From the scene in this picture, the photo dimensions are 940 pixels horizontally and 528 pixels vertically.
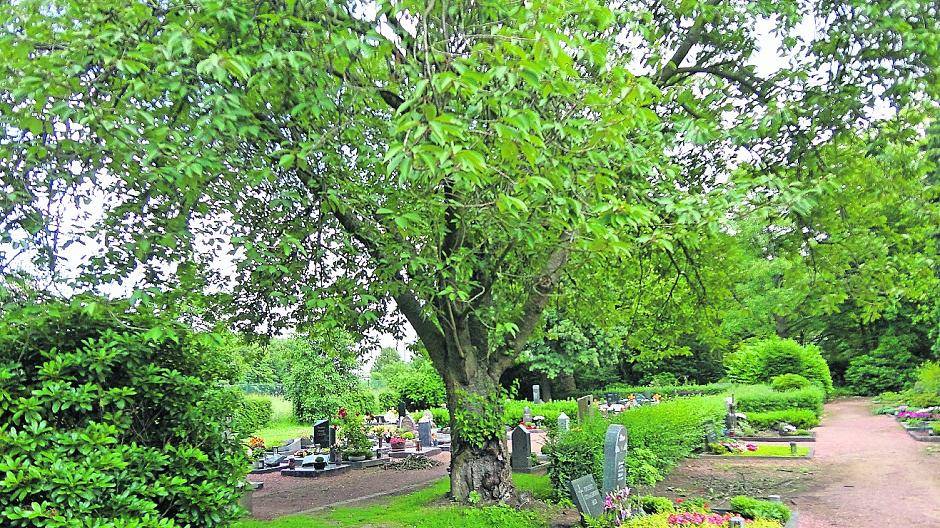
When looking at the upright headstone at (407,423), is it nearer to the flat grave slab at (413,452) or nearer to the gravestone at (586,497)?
the flat grave slab at (413,452)

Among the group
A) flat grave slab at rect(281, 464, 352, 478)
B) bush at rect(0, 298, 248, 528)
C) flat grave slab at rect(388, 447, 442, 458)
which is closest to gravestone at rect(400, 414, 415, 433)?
flat grave slab at rect(388, 447, 442, 458)

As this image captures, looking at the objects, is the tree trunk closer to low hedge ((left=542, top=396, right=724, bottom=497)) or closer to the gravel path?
low hedge ((left=542, top=396, right=724, bottom=497))

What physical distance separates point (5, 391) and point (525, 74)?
4.03m

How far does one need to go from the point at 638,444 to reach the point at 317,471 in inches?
297

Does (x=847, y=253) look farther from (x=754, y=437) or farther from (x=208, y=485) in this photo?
(x=754, y=437)

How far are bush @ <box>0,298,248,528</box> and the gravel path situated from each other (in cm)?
781

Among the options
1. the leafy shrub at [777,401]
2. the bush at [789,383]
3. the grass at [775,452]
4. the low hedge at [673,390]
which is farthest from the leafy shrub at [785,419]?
the low hedge at [673,390]

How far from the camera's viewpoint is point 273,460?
55.3 feet

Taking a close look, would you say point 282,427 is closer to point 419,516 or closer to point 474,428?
point 419,516

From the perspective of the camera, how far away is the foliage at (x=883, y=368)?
31.7 meters

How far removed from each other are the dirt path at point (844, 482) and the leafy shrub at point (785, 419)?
1.65 metres

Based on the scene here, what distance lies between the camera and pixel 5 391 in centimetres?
432

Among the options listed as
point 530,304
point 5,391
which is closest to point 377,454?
point 530,304

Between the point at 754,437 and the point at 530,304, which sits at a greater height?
the point at 530,304
